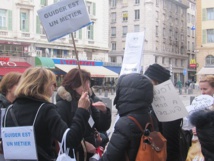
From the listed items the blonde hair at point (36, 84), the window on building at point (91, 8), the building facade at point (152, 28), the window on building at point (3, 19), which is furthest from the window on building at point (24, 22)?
the blonde hair at point (36, 84)

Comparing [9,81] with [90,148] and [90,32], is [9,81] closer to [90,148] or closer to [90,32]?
[90,148]

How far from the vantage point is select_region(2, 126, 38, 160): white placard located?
2.91 m

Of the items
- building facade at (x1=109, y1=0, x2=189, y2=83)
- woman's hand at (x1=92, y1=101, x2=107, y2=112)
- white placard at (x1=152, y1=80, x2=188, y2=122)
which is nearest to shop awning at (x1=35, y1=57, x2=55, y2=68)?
building facade at (x1=109, y1=0, x2=189, y2=83)

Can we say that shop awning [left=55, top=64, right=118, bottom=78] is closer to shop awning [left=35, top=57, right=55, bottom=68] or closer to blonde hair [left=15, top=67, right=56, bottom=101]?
shop awning [left=35, top=57, right=55, bottom=68]

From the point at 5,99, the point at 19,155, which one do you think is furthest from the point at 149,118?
the point at 5,99

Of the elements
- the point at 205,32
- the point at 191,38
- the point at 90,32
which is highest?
the point at 191,38

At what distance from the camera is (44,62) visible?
34375 mm

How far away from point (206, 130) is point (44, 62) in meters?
32.7

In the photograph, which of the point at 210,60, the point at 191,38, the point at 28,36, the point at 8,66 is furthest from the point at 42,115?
the point at 191,38

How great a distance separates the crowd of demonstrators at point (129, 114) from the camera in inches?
112

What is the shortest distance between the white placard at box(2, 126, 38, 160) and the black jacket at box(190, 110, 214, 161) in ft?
4.22

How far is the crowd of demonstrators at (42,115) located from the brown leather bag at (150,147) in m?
0.49

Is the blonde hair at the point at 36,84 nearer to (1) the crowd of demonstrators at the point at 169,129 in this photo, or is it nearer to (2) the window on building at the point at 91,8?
(1) the crowd of demonstrators at the point at 169,129

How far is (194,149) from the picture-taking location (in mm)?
3496
